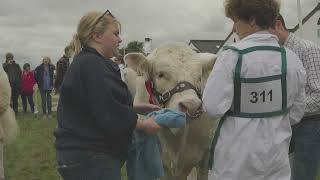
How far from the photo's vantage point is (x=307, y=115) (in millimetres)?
4625

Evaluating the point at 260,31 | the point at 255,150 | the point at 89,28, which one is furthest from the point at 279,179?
the point at 89,28

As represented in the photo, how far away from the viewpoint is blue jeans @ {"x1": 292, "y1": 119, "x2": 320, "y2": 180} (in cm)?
462

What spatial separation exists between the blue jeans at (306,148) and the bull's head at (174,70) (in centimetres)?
93

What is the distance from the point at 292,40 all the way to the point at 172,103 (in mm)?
1164

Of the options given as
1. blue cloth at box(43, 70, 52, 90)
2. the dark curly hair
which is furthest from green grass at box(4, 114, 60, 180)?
the dark curly hair

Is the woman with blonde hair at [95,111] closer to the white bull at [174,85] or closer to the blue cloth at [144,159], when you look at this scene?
the blue cloth at [144,159]

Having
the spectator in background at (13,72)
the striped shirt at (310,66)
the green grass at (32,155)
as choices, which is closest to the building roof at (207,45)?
the spectator in background at (13,72)

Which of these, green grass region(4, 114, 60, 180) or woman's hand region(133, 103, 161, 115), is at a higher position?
woman's hand region(133, 103, 161, 115)

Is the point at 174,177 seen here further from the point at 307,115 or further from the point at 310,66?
the point at 310,66

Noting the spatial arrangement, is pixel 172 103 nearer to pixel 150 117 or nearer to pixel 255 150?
pixel 150 117

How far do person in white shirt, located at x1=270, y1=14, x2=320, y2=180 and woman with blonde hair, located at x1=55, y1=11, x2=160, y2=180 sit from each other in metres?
1.54

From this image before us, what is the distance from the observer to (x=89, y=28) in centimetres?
356

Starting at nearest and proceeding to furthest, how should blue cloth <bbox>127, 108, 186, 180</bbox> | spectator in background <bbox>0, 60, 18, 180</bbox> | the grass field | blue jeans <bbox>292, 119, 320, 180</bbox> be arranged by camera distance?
blue cloth <bbox>127, 108, 186, 180</bbox> → blue jeans <bbox>292, 119, 320, 180</bbox> → spectator in background <bbox>0, 60, 18, 180</bbox> → the grass field

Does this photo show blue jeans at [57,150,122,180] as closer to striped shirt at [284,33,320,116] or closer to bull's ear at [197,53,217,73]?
striped shirt at [284,33,320,116]
